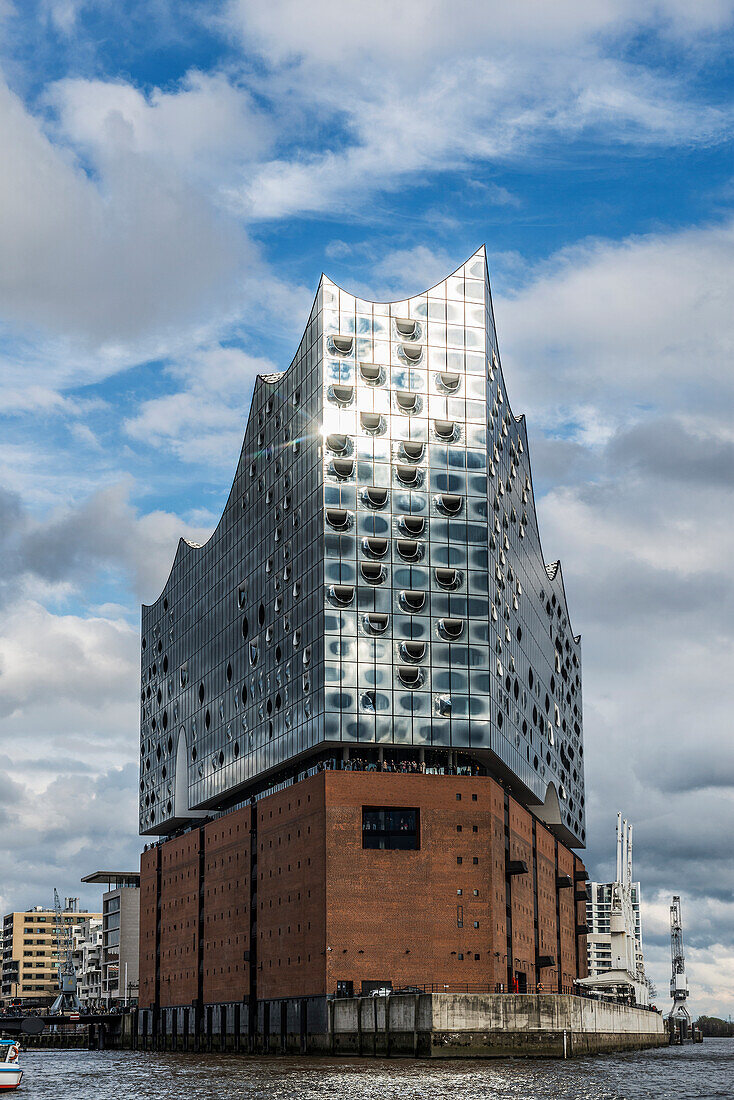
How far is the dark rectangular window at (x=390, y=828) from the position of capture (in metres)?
93.6

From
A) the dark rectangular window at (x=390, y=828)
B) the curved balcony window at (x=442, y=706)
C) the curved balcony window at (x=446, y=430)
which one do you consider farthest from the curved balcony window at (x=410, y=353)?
the dark rectangular window at (x=390, y=828)

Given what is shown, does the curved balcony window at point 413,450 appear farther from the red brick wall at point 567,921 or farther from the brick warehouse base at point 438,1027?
the red brick wall at point 567,921

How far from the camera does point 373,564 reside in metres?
98.8

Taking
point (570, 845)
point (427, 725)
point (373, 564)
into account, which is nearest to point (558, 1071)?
point (427, 725)

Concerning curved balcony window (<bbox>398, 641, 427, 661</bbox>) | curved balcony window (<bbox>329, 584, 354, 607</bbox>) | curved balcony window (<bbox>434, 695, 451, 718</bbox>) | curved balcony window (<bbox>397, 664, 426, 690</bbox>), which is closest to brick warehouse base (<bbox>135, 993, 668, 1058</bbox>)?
curved balcony window (<bbox>434, 695, 451, 718</bbox>)

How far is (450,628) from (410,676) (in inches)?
176

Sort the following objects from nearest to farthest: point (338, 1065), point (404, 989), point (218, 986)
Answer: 1. point (338, 1065)
2. point (404, 989)
3. point (218, 986)

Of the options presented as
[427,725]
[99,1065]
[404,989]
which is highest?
[427,725]

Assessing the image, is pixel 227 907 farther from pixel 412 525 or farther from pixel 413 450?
pixel 413 450

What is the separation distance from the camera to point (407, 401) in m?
103

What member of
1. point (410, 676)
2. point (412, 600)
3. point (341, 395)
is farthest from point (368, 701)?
point (341, 395)

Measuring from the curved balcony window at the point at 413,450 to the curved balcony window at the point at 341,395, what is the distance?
16.6 feet

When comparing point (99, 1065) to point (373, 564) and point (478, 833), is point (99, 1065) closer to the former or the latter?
point (478, 833)

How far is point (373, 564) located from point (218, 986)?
38921 millimetres
